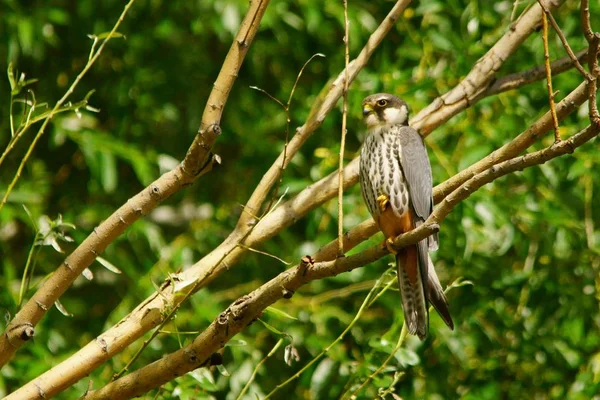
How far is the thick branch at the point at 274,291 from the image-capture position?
202 centimetres

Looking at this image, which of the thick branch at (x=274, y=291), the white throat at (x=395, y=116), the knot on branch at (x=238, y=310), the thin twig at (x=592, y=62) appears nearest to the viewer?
the thin twig at (x=592, y=62)

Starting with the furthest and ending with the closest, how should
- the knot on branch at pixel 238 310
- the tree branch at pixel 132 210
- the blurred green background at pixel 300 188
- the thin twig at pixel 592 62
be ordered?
the blurred green background at pixel 300 188 < the tree branch at pixel 132 210 < the knot on branch at pixel 238 310 < the thin twig at pixel 592 62

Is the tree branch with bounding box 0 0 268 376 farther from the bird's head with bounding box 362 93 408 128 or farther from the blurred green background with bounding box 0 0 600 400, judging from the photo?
the bird's head with bounding box 362 93 408 128

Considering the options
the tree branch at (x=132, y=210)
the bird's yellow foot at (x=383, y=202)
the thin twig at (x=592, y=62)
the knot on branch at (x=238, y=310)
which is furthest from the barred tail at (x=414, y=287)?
the thin twig at (x=592, y=62)

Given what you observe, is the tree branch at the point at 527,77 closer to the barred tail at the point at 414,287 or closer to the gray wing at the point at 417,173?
the gray wing at the point at 417,173

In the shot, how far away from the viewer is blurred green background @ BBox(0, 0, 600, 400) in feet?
12.4

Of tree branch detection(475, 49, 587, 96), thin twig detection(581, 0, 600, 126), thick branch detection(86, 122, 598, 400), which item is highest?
tree branch detection(475, 49, 587, 96)

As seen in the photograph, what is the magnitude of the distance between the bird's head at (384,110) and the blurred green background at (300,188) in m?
0.16

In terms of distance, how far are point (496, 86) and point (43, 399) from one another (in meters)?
1.73

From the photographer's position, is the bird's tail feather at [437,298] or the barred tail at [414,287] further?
the barred tail at [414,287]

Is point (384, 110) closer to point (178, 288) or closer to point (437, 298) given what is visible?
point (437, 298)

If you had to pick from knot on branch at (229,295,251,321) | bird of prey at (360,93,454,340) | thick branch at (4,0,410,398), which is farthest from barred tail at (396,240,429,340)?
knot on branch at (229,295,251,321)

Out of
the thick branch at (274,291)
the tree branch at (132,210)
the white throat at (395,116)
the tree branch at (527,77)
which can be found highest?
the white throat at (395,116)

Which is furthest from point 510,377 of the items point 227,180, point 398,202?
point 227,180
